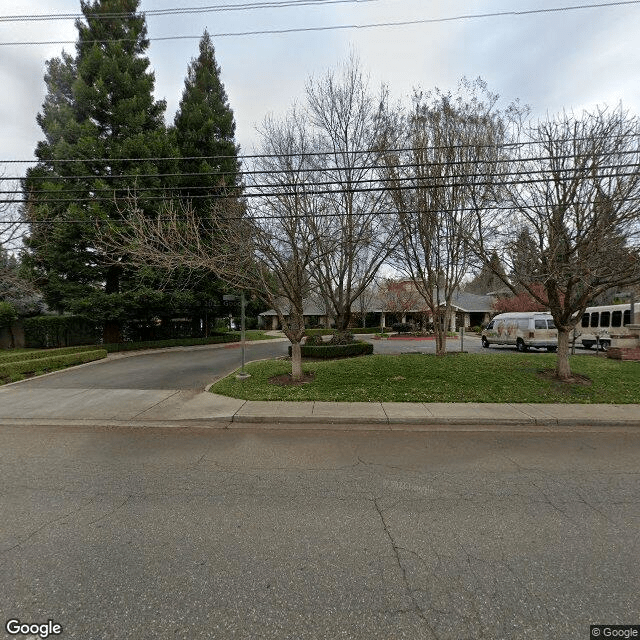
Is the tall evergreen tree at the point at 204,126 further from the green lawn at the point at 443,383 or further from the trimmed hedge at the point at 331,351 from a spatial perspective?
the green lawn at the point at 443,383

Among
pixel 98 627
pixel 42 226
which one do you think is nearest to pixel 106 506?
pixel 98 627

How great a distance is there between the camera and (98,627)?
2.04 m

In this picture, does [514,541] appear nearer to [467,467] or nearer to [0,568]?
[467,467]

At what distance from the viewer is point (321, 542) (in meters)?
2.89

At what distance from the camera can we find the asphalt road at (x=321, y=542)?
2129 mm

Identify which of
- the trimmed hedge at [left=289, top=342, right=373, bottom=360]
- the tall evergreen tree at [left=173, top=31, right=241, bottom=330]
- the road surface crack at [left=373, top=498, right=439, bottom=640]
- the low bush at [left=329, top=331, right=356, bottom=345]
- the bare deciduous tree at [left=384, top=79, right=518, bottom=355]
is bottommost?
the road surface crack at [left=373, top=498, right=439, bottom=640]

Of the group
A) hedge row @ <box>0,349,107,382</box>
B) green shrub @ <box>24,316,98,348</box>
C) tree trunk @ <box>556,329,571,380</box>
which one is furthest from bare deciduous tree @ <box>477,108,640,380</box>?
green shrub @ <box>24,316,98,348</box>

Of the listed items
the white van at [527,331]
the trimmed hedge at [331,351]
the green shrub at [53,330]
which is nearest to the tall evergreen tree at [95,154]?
the green shrub at [53,330]

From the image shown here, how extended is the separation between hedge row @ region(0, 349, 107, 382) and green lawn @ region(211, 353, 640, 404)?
6.63 m

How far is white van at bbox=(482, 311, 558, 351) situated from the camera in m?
16.9

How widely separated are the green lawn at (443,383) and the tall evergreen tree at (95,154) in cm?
1273

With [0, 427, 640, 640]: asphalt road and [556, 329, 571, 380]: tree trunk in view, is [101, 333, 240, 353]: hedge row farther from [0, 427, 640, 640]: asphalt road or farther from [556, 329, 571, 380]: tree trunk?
[556, 329, 571, 380]: tree trunk

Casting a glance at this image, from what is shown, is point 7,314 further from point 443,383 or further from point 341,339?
point 443,383

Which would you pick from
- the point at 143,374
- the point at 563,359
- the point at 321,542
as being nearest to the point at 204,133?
the point at 143,374
